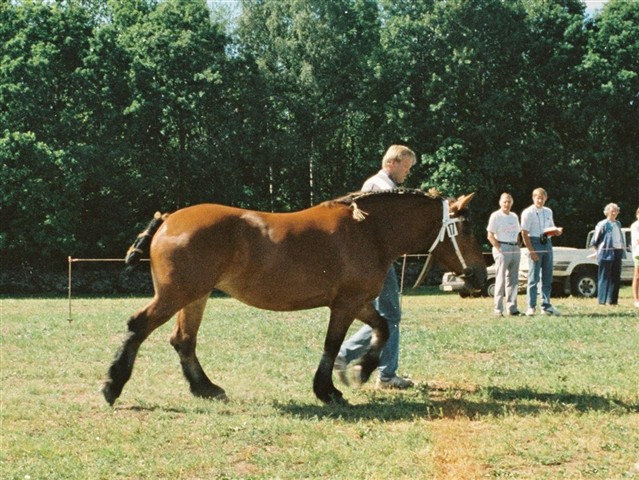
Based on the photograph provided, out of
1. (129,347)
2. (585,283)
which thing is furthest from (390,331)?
(585,283)

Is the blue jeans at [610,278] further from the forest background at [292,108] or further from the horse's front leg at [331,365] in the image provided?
the forest background at [292,108]

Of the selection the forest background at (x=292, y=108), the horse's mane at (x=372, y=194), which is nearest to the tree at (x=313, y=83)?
the forest background at (x=292, y=108)

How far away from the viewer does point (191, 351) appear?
8062 millimetres

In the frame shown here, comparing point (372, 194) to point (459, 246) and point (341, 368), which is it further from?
point (341, 368)

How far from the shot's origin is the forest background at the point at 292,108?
3403 centimetres

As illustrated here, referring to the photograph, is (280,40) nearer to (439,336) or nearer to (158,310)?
(439,336)

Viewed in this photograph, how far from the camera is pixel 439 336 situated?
1248 centimetres

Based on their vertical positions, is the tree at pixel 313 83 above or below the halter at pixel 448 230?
above

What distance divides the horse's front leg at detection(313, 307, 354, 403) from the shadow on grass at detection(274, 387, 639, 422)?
5.0 inches

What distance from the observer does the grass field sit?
5641mm

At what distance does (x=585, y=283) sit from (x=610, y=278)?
5525mm

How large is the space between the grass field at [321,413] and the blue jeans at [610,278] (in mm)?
6070

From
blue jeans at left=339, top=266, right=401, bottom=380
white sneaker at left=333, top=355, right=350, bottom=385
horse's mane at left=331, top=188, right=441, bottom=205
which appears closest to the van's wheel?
blue jeans at left=339, top=266, right=401, bottom=380

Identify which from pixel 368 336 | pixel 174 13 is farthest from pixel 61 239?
pixel 368 336
